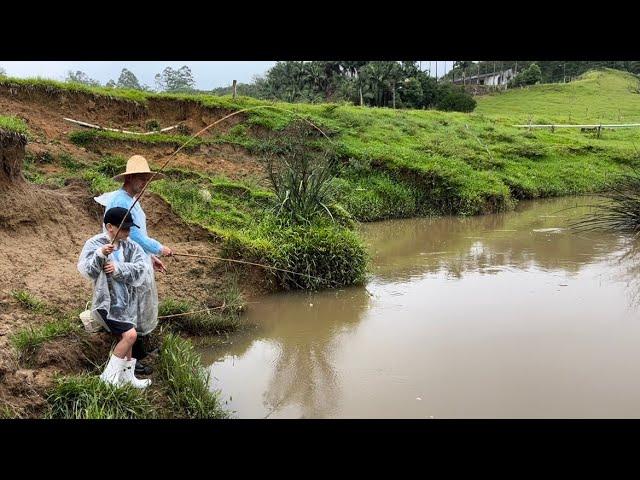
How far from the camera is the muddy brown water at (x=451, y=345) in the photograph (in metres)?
4.07

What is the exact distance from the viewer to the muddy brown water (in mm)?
4074

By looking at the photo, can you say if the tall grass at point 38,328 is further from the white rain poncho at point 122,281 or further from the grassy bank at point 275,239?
the grassy bank at point 275,239

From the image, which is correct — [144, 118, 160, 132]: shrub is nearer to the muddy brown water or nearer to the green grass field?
the muddy brown water

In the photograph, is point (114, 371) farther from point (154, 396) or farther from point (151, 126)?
point (151, 126)

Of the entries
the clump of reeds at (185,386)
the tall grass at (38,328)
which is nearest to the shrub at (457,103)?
the tall grass at (38,328)

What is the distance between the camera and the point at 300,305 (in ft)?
20.9

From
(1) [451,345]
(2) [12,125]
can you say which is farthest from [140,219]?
(2) [12,125]

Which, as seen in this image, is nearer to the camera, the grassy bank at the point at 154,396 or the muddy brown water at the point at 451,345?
the grassy bank at the point at 154,396

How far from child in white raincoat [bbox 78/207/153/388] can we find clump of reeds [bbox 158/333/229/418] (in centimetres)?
22

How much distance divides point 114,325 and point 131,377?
38 cm

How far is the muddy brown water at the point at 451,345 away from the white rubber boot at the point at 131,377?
2.16 ft

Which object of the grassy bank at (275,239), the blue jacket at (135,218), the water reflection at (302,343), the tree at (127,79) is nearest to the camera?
the blue jacket at (135,218)

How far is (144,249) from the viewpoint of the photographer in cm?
405
